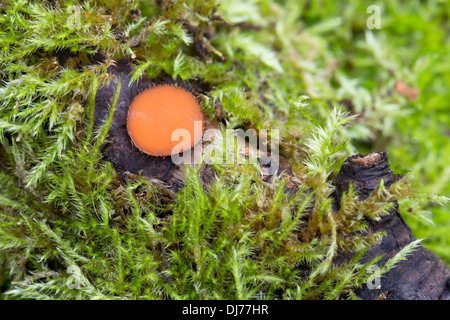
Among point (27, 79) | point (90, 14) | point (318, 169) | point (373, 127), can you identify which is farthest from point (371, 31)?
point (27, 79)

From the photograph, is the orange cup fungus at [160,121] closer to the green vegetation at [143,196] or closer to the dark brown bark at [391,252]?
the green vegetation at [143,196]

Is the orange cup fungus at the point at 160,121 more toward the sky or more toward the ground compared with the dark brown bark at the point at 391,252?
more toward the sky

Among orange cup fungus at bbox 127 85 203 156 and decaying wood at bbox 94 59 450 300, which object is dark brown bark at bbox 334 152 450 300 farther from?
orange cup fungus at bbox 127 85 203 156

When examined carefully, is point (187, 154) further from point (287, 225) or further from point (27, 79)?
A: point (27, 79)

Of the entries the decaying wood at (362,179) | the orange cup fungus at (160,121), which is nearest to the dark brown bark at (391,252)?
the decaying wood at (362,179)

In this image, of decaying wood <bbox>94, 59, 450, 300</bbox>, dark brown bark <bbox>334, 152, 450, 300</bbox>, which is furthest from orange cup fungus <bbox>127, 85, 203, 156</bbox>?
dark brown bark <bbox>334, 152, 450, 300</bbox>

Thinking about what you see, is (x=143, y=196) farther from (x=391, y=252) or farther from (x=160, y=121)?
(x=391, y=252)
